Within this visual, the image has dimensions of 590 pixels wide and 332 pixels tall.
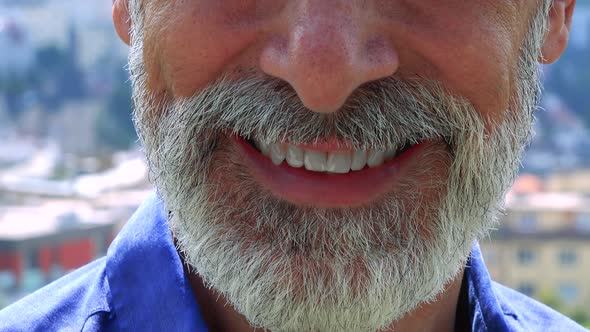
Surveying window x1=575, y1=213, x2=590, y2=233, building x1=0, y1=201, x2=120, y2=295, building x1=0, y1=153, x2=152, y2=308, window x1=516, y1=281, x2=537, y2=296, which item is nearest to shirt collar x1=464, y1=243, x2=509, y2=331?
building x1=0, y1=153, x2=152, y2=308

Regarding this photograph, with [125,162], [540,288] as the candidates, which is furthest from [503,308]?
[125,162]

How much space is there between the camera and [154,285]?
1.23 metres

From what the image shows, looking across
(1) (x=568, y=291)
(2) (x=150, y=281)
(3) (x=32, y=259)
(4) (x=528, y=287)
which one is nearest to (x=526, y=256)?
(4) (x=528, y=287)

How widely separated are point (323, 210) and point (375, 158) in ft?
0.34

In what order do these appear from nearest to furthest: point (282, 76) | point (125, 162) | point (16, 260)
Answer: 1. point (282, 76)
2. point (16, 260)
3. point (125, 162)

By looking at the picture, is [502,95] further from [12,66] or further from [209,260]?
[12,66]

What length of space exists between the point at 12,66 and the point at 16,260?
65.4ft

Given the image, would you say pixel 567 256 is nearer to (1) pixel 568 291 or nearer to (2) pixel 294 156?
(1) pixel 568 291

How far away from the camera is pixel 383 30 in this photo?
1.06 m

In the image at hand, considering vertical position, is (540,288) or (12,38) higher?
(12,38)

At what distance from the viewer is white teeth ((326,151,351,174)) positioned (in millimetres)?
1101

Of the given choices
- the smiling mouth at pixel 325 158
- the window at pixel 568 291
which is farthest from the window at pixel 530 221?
the smiling mouth at pixel 325 158

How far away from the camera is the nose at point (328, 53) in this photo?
101cm

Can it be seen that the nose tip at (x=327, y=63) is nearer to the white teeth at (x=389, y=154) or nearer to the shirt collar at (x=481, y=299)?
the white teeth at (x=389, y=154)
